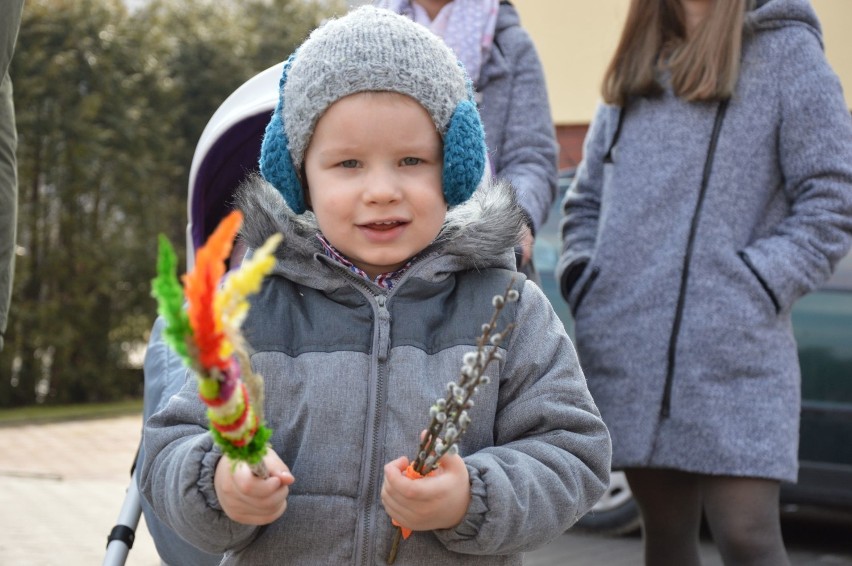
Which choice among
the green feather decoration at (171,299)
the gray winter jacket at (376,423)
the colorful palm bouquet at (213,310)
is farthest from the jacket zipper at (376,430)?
the green feather decoration at (171,299)

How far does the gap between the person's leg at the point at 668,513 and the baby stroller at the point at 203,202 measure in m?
1.24

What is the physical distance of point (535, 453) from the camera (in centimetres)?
210

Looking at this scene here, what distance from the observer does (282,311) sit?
219cm

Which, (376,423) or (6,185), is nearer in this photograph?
(376,423)

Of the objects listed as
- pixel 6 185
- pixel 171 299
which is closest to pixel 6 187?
pixel 6 185

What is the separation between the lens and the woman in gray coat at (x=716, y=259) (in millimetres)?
3129

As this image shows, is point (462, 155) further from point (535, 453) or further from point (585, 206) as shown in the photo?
point (585, 206)

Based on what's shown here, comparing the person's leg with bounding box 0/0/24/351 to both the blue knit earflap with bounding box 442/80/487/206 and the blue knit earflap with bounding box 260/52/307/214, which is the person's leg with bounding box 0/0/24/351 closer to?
the blue knit earflap with bounding box 260/52/307/214

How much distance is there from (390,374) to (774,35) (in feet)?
5.43

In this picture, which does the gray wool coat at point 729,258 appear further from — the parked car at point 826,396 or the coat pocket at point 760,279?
the parked car at point 826,396

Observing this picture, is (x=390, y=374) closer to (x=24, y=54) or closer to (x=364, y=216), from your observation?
(x=364, y=216)

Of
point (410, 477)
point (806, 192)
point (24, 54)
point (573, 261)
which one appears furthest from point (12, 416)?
point (410, 477)

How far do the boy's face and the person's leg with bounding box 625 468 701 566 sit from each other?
56.0 inches

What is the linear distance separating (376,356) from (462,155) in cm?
36
